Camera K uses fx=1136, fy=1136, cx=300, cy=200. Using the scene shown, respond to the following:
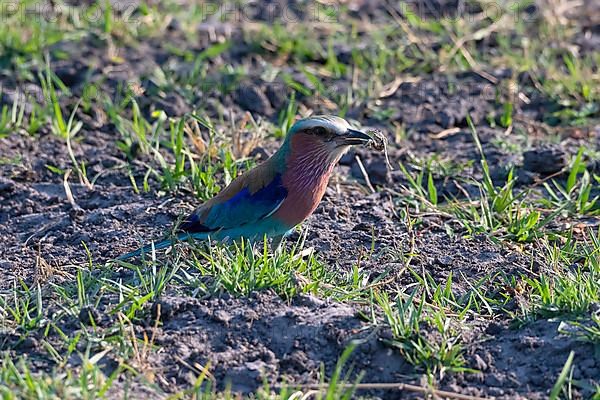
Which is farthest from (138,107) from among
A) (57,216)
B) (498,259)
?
(498,259)

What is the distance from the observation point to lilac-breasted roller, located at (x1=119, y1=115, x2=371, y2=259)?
5.02 meters

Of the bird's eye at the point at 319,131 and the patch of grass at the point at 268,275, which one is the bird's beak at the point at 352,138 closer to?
the bird's eye at the point at 319,131

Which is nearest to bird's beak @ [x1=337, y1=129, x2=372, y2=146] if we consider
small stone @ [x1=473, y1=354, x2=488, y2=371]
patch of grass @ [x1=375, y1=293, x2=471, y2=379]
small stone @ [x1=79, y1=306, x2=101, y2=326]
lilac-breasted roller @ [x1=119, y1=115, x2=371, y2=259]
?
lilac-breasted roller @ [x1=119, y1=115, x2=371, y2=259]

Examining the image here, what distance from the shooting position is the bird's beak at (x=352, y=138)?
16.5ft

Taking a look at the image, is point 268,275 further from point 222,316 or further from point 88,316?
point 88,316

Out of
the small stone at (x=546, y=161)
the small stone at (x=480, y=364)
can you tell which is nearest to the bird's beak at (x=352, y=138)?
the small stone at (x=480, y=364)

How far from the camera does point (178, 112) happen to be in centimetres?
688

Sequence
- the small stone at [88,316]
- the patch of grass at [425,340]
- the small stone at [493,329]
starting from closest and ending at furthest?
the patch of grass at [425,340]
the small stone at [88,316]
the small stone at [493,329]

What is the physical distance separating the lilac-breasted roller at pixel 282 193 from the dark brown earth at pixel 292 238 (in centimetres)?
31

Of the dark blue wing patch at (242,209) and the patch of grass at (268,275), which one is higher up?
the dark blue wing patch at (242,209)

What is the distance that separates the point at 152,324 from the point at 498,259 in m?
1.70

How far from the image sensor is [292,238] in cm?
545

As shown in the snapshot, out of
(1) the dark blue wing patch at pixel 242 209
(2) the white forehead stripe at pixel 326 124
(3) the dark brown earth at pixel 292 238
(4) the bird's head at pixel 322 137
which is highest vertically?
Answer: (2) the white forehead stripe at pixel 326 124

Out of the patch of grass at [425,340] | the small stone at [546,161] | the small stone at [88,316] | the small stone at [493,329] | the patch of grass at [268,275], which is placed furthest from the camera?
the small stone at [546,161]
